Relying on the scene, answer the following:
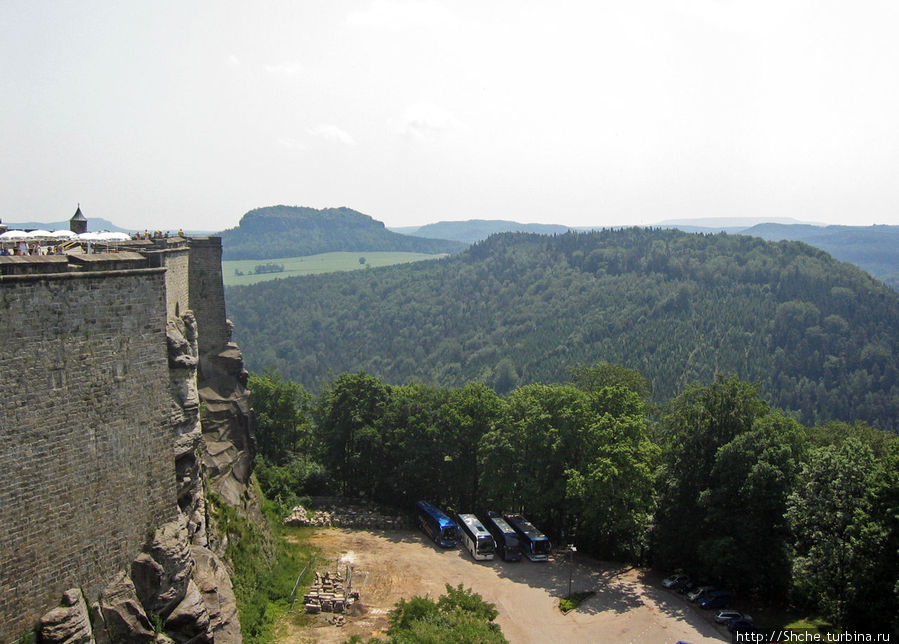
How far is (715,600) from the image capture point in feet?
108

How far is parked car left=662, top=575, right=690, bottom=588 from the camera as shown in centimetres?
3584

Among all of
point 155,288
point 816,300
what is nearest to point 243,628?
point 155,288

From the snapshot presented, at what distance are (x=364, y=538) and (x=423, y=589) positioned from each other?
918cm

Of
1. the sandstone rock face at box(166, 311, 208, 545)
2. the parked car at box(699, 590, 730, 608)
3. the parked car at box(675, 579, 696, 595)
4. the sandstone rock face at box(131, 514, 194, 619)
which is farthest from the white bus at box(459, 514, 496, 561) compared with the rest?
the sandstone rock face at box(131, 514, 194, 619)

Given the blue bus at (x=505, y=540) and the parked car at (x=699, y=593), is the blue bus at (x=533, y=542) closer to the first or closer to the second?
the blue bus at (x=505, y=540)

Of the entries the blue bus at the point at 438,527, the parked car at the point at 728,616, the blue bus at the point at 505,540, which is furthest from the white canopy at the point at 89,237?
the parked car at the point at 728,616

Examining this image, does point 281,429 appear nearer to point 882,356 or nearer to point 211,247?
point 211,247

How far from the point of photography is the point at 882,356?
14388 cm

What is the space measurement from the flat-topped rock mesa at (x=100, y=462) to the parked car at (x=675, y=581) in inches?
962

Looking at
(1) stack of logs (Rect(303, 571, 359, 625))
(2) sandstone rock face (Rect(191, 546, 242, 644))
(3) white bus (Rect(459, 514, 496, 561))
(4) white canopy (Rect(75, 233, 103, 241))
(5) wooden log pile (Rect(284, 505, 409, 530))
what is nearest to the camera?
(2) sandstone rock face (Rect(191, 546, 242, 644))

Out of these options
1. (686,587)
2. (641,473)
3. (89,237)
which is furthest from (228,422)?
(686,587)

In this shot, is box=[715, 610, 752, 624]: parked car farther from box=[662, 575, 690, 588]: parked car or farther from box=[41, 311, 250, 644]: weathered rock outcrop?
box=[41, 311, 250, 644]: weathered rock outcrop

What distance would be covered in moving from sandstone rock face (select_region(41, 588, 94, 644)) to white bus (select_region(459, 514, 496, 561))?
80.5 ft

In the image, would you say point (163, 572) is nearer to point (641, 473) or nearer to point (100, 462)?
point (100, 462)
